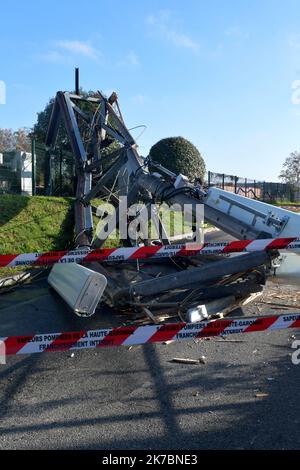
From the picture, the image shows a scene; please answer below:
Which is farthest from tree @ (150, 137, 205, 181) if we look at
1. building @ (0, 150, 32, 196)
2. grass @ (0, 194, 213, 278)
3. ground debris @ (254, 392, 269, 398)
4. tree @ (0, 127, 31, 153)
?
tree @ (0, 127, 31, 153)

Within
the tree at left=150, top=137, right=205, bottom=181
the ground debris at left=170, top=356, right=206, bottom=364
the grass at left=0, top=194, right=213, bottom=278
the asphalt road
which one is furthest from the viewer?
the tree at left=150, top=137, right=205, bottom=181

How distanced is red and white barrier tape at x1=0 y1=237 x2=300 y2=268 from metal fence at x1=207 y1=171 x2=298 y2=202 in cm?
1900

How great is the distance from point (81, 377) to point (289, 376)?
6.55 feet

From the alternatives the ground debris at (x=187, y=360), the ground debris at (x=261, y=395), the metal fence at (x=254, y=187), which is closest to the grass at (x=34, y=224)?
the ground debris at (x=187, y=360)

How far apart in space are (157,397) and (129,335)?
591 millimetres

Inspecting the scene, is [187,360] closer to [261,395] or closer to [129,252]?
[261,395]

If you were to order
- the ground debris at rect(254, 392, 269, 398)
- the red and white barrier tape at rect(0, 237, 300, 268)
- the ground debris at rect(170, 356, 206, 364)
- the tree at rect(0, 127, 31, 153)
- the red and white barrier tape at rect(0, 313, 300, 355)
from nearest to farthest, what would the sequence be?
the red and white barrier tape at rect(0, 313, 300, 355), the ground debris at rect(254, 392, 269, 398), the red and white barrier tape at rect(0, 237, 300, 268), the ground debris at rect(170, 356, 206, 364), the tree at rect(0, 127, 31, 153)

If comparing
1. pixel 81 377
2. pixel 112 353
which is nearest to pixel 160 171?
pixel 112 353

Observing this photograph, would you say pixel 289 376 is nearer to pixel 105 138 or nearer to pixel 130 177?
pixel 130 177

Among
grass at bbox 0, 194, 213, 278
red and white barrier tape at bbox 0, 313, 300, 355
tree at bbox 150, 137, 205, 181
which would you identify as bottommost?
red and white barrier tape at bbox 0, 313, 300, 355

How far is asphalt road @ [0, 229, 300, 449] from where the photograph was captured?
126 inches

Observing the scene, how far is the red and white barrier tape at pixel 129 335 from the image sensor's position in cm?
371

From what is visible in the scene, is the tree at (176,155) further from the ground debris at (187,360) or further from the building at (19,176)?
the ground debris at (187,360)

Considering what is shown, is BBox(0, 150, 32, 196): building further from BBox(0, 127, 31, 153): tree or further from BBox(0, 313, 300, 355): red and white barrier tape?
BBox(0, 127, 31, 153): tree
